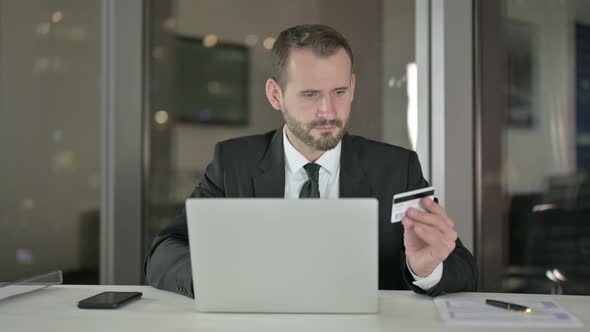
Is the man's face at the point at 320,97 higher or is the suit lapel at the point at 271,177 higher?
the man's face at the point at 320,97

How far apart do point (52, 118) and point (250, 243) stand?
260 cm

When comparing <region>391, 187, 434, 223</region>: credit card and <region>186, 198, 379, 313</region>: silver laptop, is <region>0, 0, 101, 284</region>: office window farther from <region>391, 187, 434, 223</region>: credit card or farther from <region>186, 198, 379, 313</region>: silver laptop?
<region>391, 187, 434, 223</region>: credit card

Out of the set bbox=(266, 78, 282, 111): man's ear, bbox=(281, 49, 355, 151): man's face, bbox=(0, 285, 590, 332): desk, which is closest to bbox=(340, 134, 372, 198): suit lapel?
bbox=(281, 49, 355, 151): man's face

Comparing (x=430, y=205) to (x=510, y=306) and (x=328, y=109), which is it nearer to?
(x=510, y=306)

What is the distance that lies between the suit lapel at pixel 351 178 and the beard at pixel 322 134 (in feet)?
0.32

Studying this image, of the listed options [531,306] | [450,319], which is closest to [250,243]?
[450,319]

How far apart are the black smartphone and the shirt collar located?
794 millimetres

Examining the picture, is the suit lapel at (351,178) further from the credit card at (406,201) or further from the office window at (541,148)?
the office window at (541,148)

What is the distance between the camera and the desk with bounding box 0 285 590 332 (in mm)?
1259

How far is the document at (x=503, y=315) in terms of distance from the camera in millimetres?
1261

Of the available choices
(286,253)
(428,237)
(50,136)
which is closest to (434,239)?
(428,237)

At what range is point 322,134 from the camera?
210 cm

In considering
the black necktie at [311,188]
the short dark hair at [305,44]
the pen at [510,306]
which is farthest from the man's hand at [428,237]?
the short dark hair at [305,44]

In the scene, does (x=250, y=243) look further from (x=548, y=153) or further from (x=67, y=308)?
(x=548, y=153)
